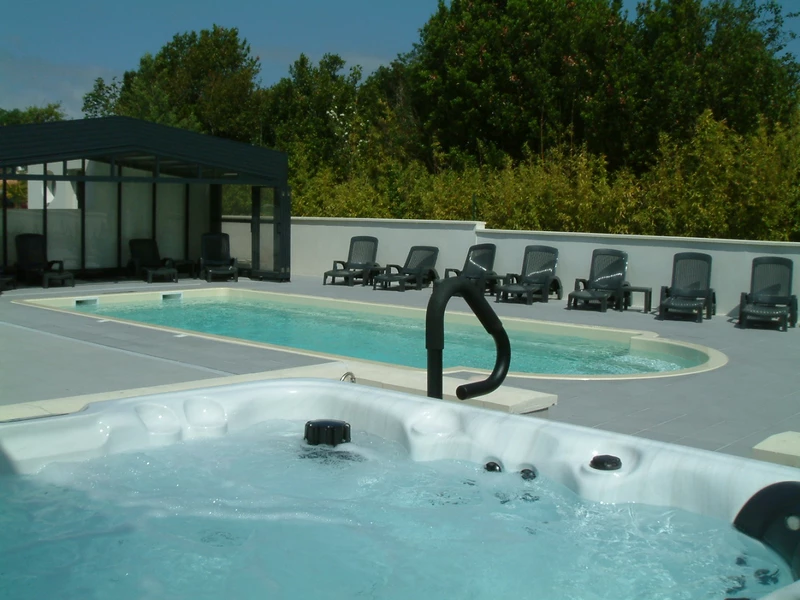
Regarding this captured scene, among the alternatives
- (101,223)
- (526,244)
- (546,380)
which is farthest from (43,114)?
(546,380)

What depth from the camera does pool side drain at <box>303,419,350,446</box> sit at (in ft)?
19.4

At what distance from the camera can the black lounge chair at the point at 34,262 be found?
52.8ft

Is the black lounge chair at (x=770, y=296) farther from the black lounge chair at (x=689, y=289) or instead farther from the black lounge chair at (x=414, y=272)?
the black lounge chair at (x=414, y=272)

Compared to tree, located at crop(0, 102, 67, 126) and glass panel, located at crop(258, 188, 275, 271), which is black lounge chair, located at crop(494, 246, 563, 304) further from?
tree, located at crop(0, 102, 67, 126)

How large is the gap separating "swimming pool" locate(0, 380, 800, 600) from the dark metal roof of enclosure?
34.5 ft

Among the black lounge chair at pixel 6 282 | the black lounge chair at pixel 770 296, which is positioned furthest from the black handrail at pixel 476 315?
Result: the black lounge chair at pixel 6 282

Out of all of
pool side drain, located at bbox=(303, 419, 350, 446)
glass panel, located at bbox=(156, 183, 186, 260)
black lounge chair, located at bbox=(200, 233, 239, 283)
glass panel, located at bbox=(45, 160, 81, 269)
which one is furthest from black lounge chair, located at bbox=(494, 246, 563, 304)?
pool side drain, located at bbox=(303, 419, 350, 446)

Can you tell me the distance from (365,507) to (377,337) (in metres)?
7.10

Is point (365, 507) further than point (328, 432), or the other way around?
point (328, 432)

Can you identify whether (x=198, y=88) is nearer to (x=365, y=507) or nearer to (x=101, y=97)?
(x=101, y=97)

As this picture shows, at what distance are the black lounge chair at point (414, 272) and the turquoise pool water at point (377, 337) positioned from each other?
7.28 feet

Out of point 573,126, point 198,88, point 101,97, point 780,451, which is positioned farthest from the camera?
point 101,97

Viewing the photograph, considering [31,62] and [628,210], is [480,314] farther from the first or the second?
[31,62]

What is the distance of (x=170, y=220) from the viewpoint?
1942cm
